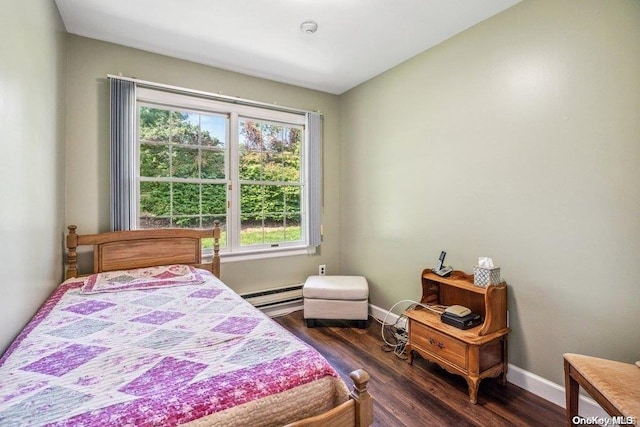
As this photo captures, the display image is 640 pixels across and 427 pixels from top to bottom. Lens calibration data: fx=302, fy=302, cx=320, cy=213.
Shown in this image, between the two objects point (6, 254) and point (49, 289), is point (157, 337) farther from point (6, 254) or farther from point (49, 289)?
point (49, 289)

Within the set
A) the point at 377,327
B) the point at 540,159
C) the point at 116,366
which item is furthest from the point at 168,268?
the point at 540,159

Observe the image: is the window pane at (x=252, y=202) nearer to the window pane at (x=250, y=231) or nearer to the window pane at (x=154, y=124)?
the window pane at (x=250, y=231)

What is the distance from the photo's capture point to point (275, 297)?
3.23 m

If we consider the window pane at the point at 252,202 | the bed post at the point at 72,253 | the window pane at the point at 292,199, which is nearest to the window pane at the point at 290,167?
the window pane at the point at 292,199

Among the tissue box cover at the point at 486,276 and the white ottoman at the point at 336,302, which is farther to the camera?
the white ottoman at the point at 336,302

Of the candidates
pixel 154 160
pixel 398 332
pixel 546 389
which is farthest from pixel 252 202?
pixel 546 389

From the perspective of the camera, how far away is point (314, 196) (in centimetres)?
343

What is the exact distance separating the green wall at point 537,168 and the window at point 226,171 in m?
1.21

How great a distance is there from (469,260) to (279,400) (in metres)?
1.86

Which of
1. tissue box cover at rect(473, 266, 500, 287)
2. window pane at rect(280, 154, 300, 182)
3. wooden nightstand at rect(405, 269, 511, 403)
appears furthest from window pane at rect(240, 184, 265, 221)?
tissue box cover at rect(473, 266, 500, 287)

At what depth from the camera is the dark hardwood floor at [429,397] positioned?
5.61 feet

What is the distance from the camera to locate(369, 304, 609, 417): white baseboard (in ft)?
5.43

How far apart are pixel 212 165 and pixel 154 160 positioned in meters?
0.50

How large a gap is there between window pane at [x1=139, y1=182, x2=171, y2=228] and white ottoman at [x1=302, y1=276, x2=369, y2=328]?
150 cm
